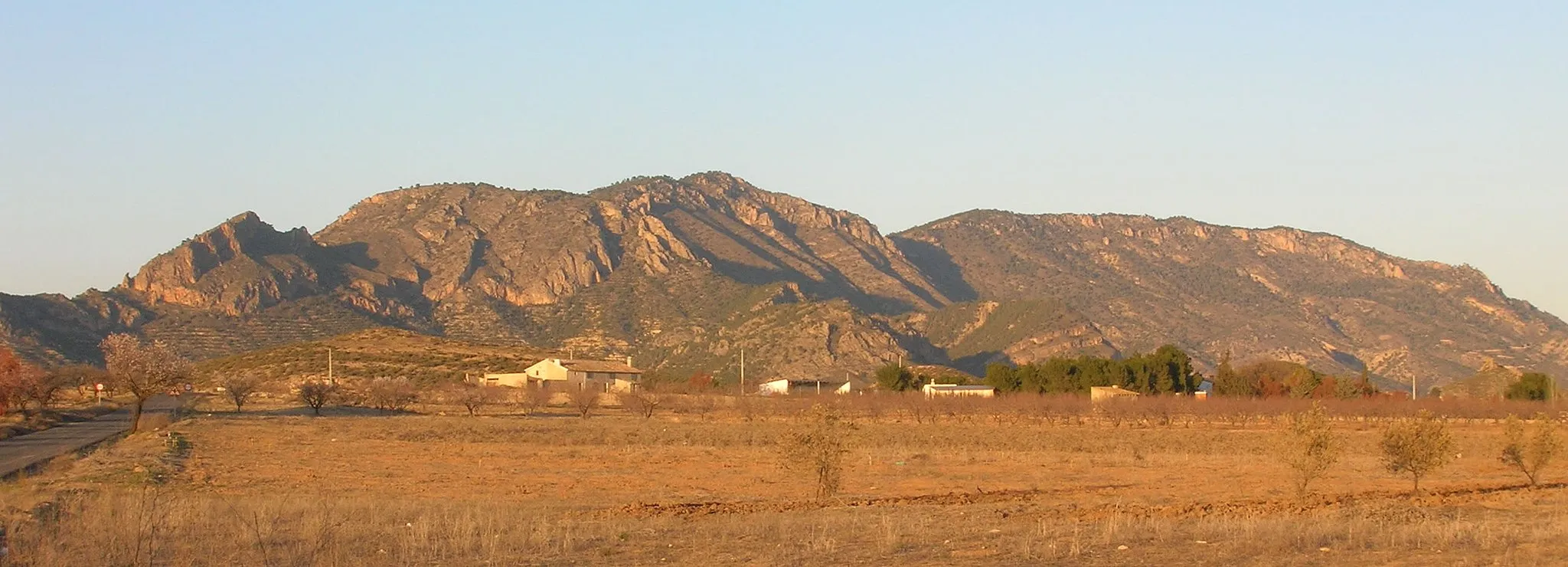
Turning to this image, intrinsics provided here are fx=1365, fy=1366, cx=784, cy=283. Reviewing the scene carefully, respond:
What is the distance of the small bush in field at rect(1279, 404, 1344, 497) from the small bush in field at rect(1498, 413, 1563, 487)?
585 centimetres

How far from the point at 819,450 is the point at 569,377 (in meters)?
71.5

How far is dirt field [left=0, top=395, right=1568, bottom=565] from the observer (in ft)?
51.4

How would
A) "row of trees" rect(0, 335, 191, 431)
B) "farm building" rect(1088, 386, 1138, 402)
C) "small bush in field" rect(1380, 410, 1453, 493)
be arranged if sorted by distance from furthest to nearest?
1. "farm building" rect(1088, 386, 1138, 402)
2. "row of trees" rect(0, 335, 191, 431)
3. "small bush in field" rect(1380, 410, 1453, 493)

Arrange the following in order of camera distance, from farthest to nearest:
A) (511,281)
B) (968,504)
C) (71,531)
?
(511,281), (968,504), (71,531)

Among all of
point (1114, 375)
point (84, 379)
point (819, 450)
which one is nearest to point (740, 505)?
point (819, 450)

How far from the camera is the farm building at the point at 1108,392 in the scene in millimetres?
76744

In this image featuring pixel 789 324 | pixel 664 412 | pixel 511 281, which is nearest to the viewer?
pixel 664 412

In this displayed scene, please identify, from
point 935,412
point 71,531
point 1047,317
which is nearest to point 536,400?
point 935,412

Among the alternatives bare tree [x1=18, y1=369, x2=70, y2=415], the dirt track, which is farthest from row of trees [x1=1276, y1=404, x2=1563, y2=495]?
bare tree [x1=18, y1=369, x2=70, y2=415]

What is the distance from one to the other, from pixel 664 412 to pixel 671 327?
77511 mm

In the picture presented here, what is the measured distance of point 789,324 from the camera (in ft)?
470

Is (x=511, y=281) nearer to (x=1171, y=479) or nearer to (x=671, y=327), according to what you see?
(x=671, y=327)

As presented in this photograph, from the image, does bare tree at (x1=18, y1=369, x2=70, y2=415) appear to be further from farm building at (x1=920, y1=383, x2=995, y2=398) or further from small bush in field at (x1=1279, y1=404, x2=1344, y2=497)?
small bush in field at (x1=1279, y1=404, x2=1344, y2=497)

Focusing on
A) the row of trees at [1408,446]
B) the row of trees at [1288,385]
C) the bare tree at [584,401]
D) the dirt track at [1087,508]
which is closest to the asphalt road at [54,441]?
the dirt track at [1087,508]
